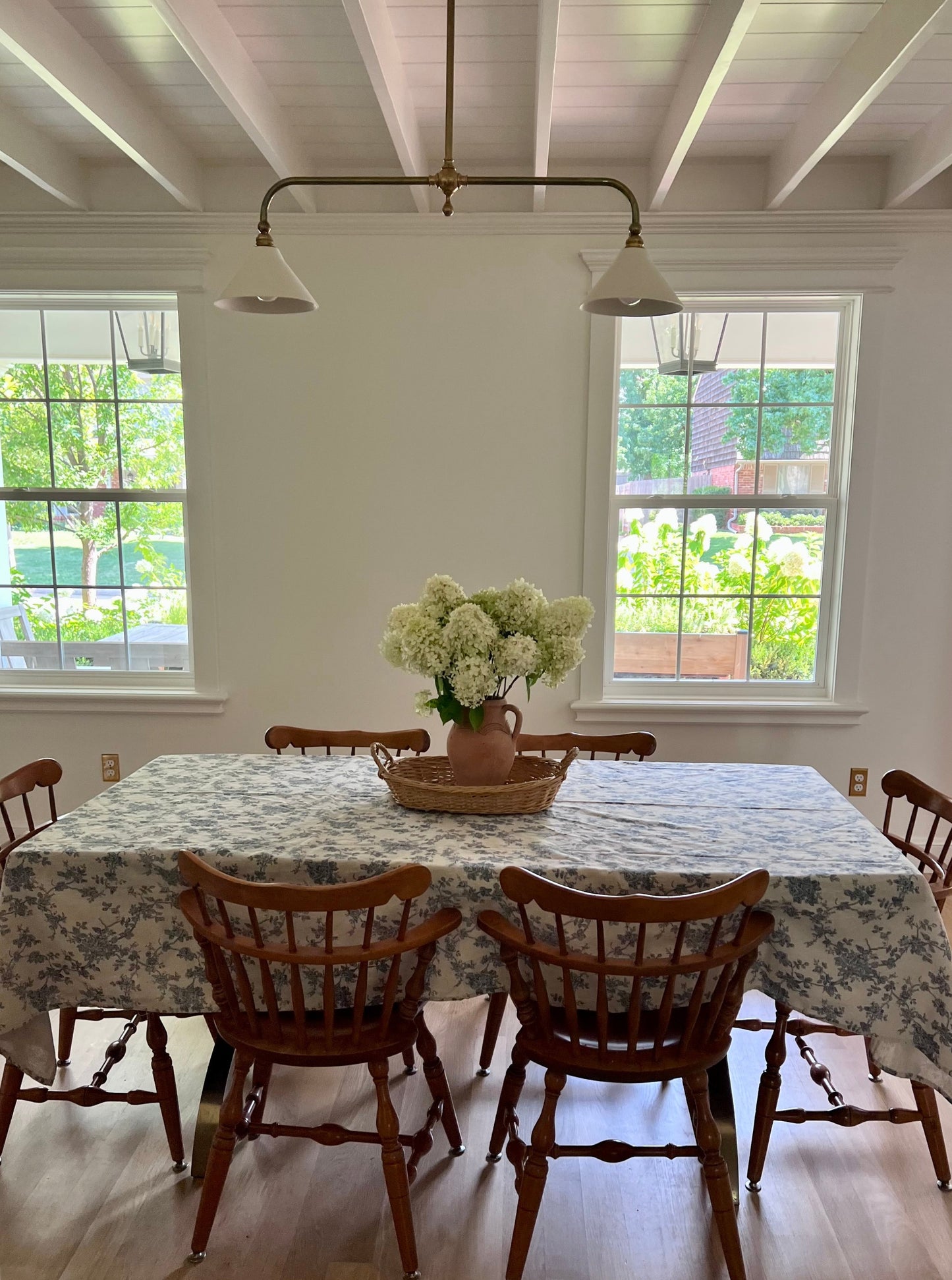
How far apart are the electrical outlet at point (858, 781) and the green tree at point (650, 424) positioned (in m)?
1.44

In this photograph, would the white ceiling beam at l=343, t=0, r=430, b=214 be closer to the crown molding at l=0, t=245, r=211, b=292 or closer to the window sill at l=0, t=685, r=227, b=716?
the crown molding at l=0, t=245, r=211, b=292

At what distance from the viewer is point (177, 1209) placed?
6.20ft

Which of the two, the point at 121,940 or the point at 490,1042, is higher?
the point at 121,940

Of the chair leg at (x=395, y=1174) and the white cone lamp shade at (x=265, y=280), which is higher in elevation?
the white cone lamp shade at (x=265, y=280)

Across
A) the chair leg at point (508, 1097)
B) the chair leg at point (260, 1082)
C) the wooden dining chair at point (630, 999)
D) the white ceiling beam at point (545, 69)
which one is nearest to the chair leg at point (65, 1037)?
the chair leg at point (260, 1082)

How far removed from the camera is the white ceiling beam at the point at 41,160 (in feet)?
9.38

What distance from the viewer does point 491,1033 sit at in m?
2.33

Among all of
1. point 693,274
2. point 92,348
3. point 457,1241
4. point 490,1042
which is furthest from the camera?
point 92,348

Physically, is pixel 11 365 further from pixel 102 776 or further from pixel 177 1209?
pixel 177 1209

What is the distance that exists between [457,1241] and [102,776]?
2523 mm

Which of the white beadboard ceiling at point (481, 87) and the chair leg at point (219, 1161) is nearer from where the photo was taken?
the chair leg at point (219, 1161)

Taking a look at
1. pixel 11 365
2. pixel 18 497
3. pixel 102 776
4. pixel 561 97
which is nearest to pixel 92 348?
pixel 11 365

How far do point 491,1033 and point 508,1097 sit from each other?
0.43m

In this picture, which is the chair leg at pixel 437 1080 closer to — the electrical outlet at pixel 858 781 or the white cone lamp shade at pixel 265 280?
the white cone lamp shade at pixel 265 280
